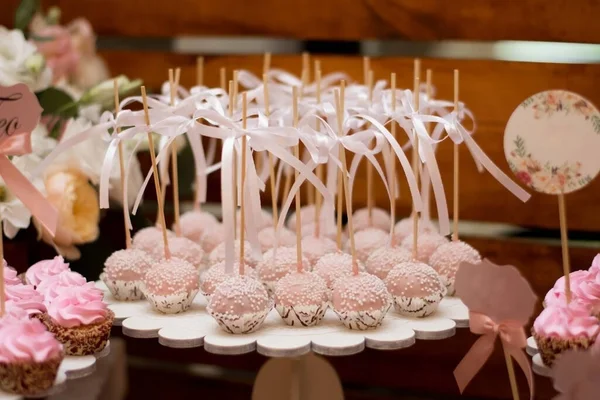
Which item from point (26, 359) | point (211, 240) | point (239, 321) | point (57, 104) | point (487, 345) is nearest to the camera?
point (26, 359)

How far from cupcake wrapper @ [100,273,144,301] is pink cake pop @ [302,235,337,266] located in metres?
0.33

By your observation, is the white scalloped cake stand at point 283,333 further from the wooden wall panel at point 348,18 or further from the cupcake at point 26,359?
the wooden wall panel at point 348,18

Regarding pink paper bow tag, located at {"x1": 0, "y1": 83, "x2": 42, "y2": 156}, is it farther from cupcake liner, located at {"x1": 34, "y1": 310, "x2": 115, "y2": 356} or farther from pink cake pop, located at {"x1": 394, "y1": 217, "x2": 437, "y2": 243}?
pink cake pop, located at {"x1": 394, "y1": 217, "x2": 437, "y2": 243}

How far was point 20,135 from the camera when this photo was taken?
1.22 m

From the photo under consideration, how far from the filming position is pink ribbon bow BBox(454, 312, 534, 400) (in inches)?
47.1

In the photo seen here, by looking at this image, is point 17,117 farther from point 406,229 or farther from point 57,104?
point 406,229

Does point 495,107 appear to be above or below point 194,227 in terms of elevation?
above

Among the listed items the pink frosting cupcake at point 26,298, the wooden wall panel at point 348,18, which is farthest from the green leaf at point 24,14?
the pink frosting cupcake at point 26,298

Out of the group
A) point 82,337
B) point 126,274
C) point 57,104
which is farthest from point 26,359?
point 57,104

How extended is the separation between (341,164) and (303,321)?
273 millimetres

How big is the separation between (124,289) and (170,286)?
0.13m

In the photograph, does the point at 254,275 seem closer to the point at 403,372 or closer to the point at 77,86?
the point at 403,372

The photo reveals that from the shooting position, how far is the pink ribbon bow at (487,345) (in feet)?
3.92

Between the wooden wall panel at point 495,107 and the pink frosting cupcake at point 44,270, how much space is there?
Answer: 2.93 ft
